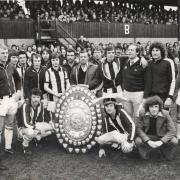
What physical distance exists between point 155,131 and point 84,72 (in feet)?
6.86

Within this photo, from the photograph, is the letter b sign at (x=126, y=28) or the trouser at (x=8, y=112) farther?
the letter b sign at (x=126, y=28)

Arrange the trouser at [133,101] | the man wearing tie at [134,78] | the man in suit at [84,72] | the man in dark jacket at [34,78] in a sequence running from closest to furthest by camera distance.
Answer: the man wearing tie at [134,78] < the trouser at [133,101] < the man in suit at [84,72] < the man in dark jacket at [34,78]

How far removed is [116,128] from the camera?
5.75 metres

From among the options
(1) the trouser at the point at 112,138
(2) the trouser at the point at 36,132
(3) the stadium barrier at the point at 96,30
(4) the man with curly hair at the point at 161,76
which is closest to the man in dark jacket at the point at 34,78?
(2) the trouser at the point at 36,132

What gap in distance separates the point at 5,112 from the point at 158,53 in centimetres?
272

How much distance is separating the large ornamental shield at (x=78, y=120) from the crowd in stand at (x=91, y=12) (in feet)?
41.5

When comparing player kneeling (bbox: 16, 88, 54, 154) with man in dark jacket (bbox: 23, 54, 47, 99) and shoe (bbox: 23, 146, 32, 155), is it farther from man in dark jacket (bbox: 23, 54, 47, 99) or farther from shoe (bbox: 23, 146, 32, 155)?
man in dark jacket (bbox: 23, 54, 47, 99)

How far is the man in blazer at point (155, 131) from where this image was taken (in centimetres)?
536

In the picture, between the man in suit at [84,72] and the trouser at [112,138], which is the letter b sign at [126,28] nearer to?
the man in suit at [84,72]

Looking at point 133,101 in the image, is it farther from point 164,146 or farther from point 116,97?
point 164,146

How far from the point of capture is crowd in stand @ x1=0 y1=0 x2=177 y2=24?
722 inches

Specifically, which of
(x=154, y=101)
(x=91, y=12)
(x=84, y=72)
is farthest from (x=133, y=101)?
(x=91, y=12)

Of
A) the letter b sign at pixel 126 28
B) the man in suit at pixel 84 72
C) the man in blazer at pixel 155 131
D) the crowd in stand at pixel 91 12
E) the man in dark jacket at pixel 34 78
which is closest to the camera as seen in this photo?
the man in blazer at pixel 155 131

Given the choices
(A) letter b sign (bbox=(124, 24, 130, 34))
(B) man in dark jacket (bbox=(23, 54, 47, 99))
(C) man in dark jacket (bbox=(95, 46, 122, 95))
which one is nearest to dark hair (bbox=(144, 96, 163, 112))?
(C) man in dark jacket (bbox=(95, 46, 122, 95))
